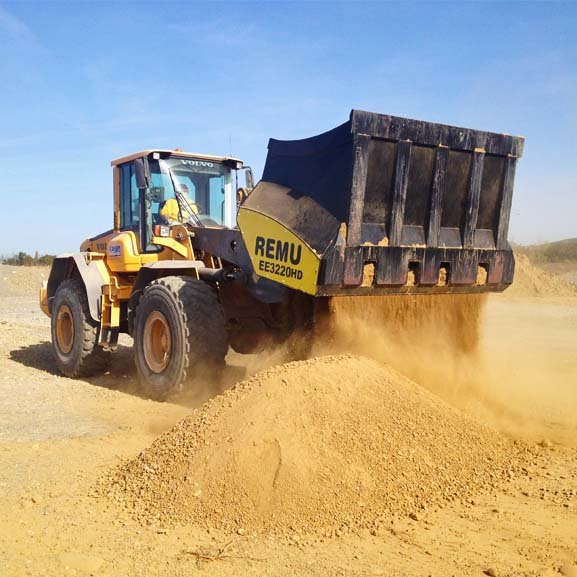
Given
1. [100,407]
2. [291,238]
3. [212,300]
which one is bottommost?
[100,407]

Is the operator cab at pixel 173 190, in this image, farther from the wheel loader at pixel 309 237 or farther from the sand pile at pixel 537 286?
the sand pile at pixel 537 286

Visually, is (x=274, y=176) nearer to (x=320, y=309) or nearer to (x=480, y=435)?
(x=320, y=309)

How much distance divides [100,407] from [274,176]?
306 cm

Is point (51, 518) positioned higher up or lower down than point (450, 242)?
lower down

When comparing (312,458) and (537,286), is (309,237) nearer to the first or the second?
(312,458)

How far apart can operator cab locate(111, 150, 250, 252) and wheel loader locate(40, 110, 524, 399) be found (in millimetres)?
18

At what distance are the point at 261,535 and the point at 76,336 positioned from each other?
5.78m

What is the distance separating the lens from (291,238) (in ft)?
19.0

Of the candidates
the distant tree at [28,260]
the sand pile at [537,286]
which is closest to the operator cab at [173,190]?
the sand pile at [537,286]

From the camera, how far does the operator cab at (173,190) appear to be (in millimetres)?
7965

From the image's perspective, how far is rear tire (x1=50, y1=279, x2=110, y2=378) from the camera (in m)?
8.55

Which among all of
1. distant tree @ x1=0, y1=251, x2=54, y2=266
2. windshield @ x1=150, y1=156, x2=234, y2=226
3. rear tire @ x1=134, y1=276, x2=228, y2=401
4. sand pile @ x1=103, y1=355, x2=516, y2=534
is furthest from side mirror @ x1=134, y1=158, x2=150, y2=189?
distant tree @ x1=0, y1=251, x2=54, y2=266

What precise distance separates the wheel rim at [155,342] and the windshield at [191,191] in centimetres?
144

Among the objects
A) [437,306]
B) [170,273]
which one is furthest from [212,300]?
[437,306]
